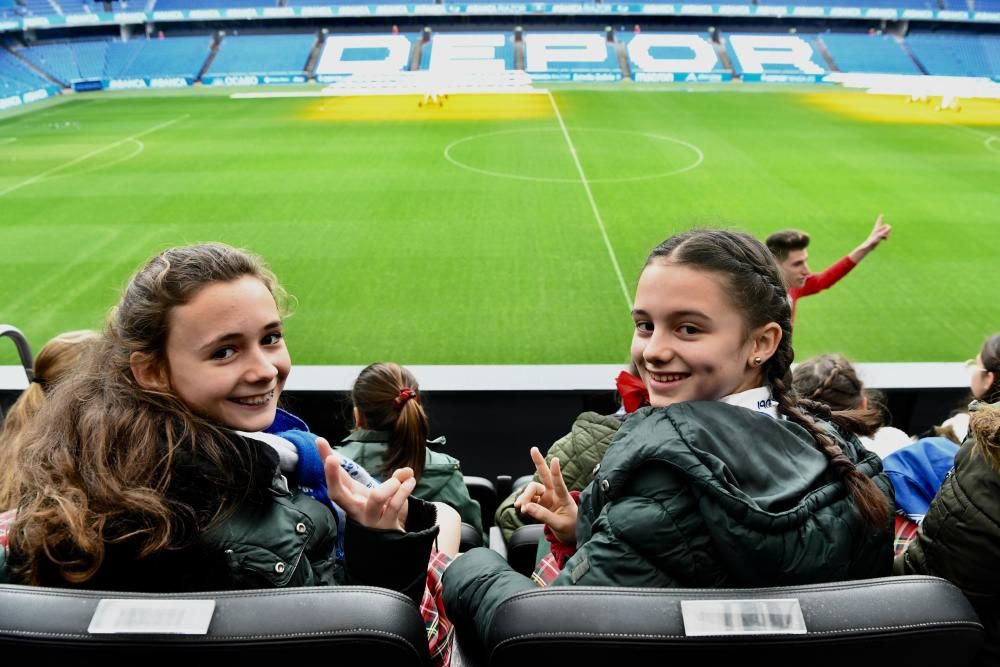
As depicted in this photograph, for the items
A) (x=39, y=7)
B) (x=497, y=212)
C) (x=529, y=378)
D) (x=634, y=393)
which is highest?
(x=634, y=393)

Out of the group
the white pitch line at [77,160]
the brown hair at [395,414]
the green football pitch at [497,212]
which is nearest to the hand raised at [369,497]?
the brown hair at [395,414]

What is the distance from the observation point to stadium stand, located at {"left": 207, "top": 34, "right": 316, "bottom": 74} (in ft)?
91.8

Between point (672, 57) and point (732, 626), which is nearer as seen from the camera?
point (732, 626)

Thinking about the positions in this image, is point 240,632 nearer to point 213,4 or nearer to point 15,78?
point 15,78

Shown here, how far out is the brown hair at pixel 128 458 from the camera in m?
1.41

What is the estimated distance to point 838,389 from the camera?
9.27ft

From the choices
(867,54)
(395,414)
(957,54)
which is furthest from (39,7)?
(957,54)

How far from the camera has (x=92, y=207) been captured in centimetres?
1066

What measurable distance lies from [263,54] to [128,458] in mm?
30986

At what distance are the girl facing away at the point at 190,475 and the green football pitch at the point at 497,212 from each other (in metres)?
1.80

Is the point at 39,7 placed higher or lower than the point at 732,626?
lower

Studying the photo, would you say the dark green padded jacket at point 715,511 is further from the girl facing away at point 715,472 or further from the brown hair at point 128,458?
the brown hair at point 128,458

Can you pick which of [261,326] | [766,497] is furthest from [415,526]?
[766,497]

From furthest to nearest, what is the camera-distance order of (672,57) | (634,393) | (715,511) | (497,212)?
(672,57) < (497,212) < (634,393) < (715,511)
